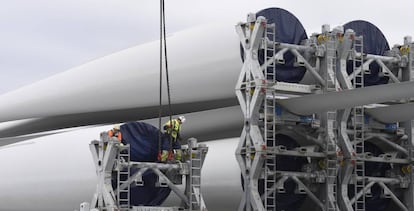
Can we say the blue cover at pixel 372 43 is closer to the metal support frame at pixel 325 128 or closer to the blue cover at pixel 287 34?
the metal support frame at pixel 325 128

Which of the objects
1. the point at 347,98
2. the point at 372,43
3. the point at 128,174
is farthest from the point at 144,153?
the point at 372,43

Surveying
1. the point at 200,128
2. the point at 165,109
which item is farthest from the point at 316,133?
the point at 165,109

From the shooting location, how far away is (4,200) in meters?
23.1

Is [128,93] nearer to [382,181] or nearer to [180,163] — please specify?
[180,163]

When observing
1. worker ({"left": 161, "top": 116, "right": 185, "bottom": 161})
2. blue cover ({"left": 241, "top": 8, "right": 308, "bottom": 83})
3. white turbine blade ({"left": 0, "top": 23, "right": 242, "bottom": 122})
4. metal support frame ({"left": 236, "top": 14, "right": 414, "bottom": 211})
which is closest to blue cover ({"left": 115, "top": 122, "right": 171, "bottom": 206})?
worker ({"left": 161, "top": 116, "right": 185, "bottom": 161})

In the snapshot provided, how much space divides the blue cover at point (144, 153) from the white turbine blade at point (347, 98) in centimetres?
289

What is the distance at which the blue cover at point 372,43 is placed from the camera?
802 inches

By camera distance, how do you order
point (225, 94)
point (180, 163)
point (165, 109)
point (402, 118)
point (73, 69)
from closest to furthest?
point (180, 163), point (402, 118), point (225, 94), point (165, 109), point (73, 69)

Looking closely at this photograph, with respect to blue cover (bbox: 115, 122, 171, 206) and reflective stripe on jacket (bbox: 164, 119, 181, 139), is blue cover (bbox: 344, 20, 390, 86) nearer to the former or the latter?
reflective stripe on jacket (bbox: 164, 119, 181, 139)

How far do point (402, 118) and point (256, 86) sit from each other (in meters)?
3.47

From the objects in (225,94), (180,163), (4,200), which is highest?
(225,94)

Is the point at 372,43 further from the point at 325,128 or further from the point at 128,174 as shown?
the point at 128,174

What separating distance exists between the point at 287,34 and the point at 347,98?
2.87 meters

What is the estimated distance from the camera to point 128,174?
55.2 feet
